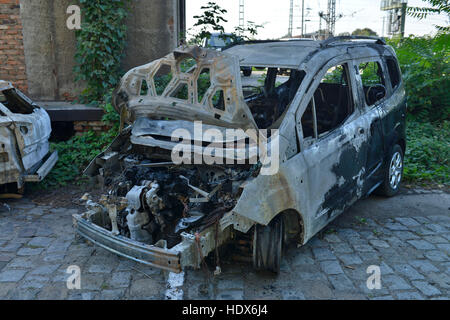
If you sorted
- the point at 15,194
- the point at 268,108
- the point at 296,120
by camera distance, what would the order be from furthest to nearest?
the point at 15,194 → the point at 268,108 → the point at 296,120

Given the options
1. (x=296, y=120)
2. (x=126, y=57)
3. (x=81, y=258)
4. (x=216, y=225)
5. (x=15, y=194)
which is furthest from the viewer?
(x=126, y=57)

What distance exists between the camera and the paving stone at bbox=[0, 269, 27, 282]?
13.4ft

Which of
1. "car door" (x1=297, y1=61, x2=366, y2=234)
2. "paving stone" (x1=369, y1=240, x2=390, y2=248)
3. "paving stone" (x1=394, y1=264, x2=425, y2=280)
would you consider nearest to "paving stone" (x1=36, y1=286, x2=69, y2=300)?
"car door" (x1=297, y1=61, x2=366, y2=234)

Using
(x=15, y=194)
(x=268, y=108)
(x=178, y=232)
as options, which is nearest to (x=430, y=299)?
(x=178, y=232)

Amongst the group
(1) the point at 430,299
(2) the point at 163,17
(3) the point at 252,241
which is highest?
(2) the point at 163,17

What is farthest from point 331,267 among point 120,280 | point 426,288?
point 120,280

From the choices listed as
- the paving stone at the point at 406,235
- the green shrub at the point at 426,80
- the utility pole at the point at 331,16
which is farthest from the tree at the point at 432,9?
the utility pole at the point at 331,16

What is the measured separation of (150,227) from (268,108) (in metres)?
2.47

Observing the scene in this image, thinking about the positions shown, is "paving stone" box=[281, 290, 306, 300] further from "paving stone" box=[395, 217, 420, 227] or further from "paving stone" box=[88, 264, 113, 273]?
"paving stone" box=[395, 217, 420, 227]

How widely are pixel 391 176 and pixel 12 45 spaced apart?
7768 mm

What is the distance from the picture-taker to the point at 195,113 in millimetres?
4191

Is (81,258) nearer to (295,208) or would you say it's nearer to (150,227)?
(150,227)

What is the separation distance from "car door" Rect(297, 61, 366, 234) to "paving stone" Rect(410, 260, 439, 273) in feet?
3.02

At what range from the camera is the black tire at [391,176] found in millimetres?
5941
